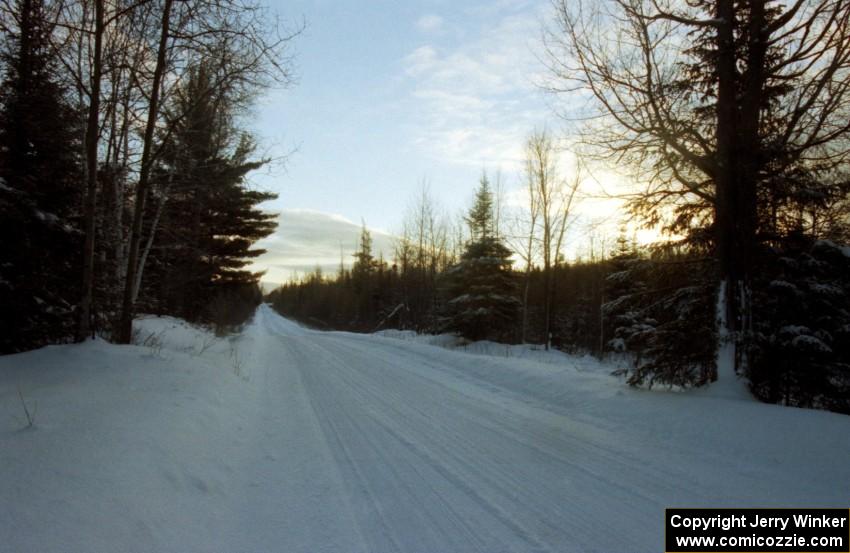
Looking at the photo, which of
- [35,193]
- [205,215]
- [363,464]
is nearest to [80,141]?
[35,193]

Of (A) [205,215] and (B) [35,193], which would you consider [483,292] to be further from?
(B) [35,193]

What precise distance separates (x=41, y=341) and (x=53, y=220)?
7.95 ft

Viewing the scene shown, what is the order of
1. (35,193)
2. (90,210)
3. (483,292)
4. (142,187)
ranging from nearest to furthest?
(90,210) → (35,193) → (142,187) → (483,292)

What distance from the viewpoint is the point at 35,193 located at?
8836mm

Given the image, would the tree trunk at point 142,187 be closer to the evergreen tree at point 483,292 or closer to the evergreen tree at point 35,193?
the evergreen tree at point 35,193

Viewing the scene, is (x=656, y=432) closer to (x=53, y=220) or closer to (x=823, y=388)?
(x=823, y=388)

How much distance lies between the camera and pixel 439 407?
25.5 ft

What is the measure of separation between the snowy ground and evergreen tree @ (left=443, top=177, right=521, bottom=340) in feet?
48.3

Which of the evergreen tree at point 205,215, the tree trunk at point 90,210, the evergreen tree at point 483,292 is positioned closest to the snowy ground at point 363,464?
the tree trunk at point 90,210

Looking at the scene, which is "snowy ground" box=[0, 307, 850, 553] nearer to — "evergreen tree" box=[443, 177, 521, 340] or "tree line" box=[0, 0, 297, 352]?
"tree line" box=[0, 0, 297, 352]

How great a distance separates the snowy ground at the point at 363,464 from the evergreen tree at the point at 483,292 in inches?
580

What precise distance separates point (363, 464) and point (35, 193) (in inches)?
342

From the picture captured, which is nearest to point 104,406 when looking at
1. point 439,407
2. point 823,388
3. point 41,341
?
point 439,407

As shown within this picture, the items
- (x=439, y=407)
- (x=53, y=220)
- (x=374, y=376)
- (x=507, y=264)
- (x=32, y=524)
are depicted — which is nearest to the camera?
(x=32, y=524)
